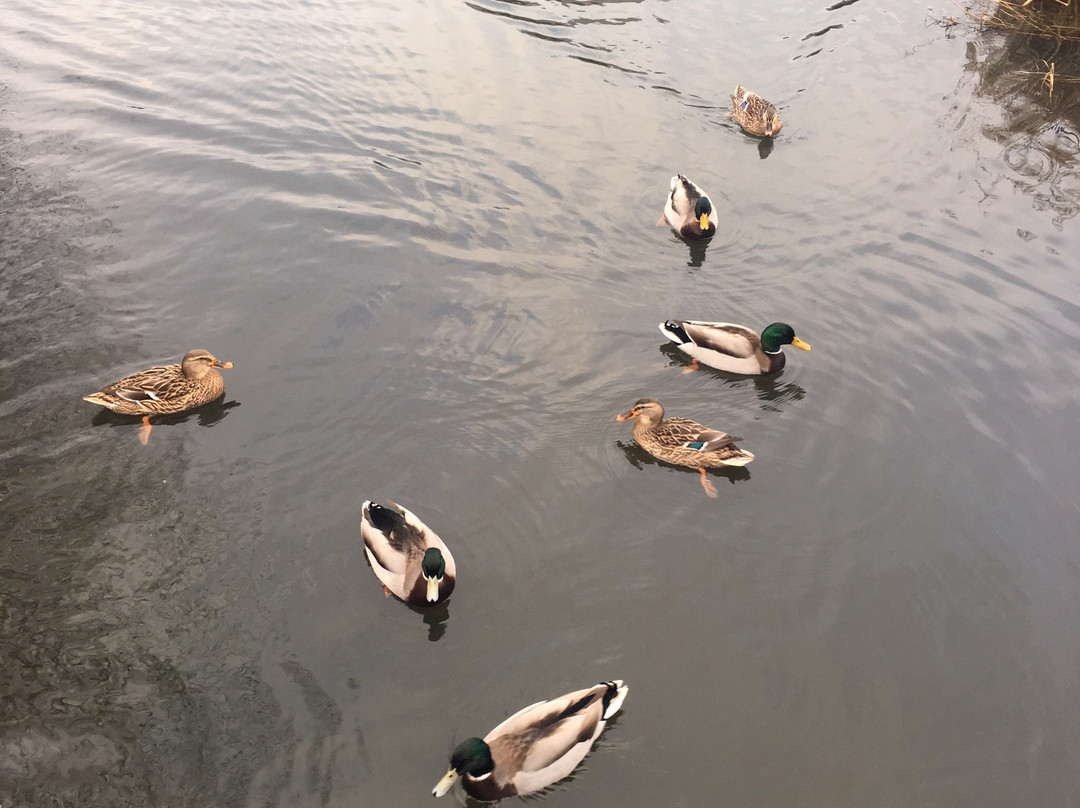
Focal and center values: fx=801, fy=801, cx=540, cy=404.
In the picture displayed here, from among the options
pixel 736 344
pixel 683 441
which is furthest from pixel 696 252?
pixel 683 441

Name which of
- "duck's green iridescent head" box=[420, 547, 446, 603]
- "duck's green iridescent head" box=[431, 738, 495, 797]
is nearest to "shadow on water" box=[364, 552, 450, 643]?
"duck's green iridescent head" box=[420, 547, 446, 603]

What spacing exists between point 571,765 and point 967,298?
7.72 meters

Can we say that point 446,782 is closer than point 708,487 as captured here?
Yes

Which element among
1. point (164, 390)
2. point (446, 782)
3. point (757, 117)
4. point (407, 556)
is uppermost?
point (757, 117)

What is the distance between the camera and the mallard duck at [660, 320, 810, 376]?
8727 mm

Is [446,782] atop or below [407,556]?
below

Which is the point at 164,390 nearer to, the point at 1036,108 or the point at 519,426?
the point at 519,426

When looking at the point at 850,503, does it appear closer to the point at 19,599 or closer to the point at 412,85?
the point at 19,599

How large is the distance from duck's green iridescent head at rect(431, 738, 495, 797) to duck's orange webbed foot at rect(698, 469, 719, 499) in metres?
3.35

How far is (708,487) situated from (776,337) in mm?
2106

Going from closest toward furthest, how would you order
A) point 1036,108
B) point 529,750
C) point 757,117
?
point 529,750 → point 757,117 → point 1036,108

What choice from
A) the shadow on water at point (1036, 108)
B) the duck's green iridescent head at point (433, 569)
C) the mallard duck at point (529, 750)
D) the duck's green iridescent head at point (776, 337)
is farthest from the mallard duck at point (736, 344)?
the shadow on water at point (1036, 108)

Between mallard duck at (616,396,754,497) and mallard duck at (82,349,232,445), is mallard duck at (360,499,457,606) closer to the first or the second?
mallard duck at (82,349,232,445)

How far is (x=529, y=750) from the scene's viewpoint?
521cm
